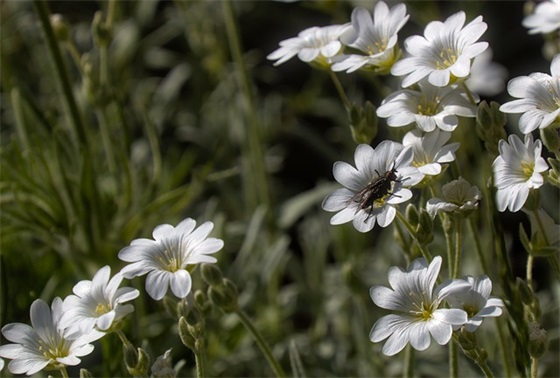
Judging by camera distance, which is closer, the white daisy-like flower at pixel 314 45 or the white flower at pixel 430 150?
the white flower at pixel 430 150

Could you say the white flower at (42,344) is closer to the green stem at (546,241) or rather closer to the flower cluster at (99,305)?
the flower cluster at (99,305)

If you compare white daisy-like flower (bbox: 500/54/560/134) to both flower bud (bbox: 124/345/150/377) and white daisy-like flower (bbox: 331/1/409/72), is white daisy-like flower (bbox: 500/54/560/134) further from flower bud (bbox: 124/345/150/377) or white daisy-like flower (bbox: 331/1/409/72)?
flower bud (bbox: 124/345/150/377)

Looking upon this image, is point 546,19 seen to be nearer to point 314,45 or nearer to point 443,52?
point 443,52

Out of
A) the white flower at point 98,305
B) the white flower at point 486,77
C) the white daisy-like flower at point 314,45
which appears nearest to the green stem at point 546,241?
the white daisy-like flower at point 314,45

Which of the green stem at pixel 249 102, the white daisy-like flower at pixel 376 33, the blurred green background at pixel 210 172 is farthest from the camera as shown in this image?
the green stem at pixel 249 102

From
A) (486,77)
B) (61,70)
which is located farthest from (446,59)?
(486,77)

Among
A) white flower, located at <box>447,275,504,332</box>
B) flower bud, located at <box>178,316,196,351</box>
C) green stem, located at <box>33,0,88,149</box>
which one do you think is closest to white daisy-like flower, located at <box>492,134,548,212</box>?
white flower, located at <box>447,275,504,332</box>

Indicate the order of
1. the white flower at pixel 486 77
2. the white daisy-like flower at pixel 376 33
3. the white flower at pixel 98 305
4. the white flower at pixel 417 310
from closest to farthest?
the white flower at pixel 417 310
the white flower at pixel 98 305
the white daisy-like flower at pixel 376 33
the white flower at pixel 486 77
